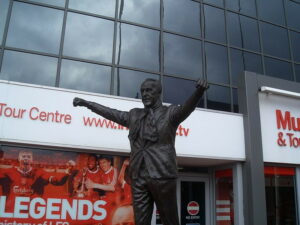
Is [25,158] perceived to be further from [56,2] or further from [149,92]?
[149,92]

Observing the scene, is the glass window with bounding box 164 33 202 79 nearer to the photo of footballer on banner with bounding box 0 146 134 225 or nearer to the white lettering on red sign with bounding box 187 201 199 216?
the photo of footballer on banner with bounding box 0 146 134 225

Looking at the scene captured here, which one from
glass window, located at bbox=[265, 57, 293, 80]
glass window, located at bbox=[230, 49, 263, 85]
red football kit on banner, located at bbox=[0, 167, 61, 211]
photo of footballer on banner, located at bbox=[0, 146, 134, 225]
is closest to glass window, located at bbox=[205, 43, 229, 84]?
glass window, located at bbox=[230, 49, 263, 85]

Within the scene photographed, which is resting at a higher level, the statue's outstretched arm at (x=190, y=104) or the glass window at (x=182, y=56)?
the glass window at (x=182, y=56)

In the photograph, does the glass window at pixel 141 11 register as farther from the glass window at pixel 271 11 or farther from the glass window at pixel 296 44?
the glass window at pixel 296 44

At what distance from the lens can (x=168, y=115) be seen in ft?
11.2

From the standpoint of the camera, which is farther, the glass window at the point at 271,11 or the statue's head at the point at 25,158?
the glass window at the point at 271,11

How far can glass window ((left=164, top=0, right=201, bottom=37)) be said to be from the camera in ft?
33.5

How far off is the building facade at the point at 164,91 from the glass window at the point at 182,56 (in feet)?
0.11

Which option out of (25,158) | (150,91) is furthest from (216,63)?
(150,91)

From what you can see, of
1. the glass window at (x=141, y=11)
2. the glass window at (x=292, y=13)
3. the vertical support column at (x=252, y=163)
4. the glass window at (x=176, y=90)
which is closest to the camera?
the vertical support column at (x=252, y=163)

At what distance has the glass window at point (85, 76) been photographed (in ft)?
27.6

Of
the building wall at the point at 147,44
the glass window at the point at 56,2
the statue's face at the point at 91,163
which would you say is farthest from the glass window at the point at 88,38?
the statue's face at the point at 91,163

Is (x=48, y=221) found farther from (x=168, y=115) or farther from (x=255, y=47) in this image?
(x=255, y=47)

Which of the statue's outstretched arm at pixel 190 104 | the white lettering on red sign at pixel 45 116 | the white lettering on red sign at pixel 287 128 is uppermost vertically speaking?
the white lettering on red sign at pixel 287 128
